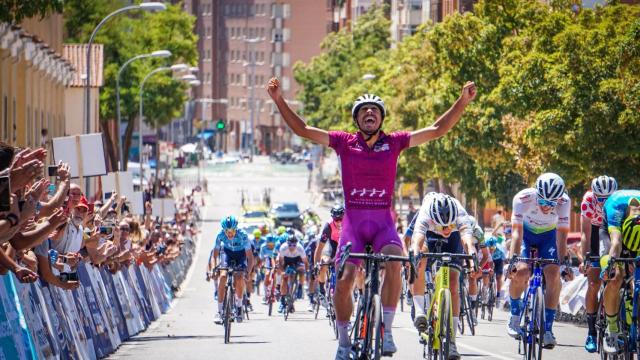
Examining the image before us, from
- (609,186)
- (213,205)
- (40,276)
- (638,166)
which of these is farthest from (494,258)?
(213,205)

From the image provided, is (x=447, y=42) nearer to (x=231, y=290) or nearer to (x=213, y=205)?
(x=231, y=290)

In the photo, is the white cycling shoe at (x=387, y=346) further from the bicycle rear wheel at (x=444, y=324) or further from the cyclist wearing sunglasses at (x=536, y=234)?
the cyclist wearing sunglasses at (x=536, y=234)

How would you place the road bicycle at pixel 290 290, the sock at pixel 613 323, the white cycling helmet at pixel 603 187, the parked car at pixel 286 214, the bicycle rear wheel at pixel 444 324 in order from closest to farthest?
the bicycle rear wheel at pixel 444 324
the sock at pixel 613 323
the white cycling helmet at pixel 603 187
the road bicycle at pixel 290 290
the parked car at pixel 286 214

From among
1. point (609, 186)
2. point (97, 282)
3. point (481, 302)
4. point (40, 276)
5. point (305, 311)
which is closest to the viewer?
point (40, 276)

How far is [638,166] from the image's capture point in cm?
3744

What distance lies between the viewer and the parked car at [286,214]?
302 feet

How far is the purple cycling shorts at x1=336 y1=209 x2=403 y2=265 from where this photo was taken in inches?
546

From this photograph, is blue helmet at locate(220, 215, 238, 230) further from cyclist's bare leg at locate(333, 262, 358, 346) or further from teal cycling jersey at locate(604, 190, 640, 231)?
cyclist's bare leg at locate(333, 262, 358, 346)

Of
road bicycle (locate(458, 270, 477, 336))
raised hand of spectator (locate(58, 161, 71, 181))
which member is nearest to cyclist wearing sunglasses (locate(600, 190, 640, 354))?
road bicycle (locate(458, 270, 477, 336))

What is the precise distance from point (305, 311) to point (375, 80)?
6083cm

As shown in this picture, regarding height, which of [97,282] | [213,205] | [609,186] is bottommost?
[213,205]

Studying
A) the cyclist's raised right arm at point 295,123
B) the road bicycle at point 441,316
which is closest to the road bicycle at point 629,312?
the road bicycle at point 441,316

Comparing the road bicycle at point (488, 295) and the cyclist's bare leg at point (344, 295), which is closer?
the cyclist's bare leg at point (344, 295)

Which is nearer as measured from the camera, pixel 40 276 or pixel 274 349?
pixel 40 276
